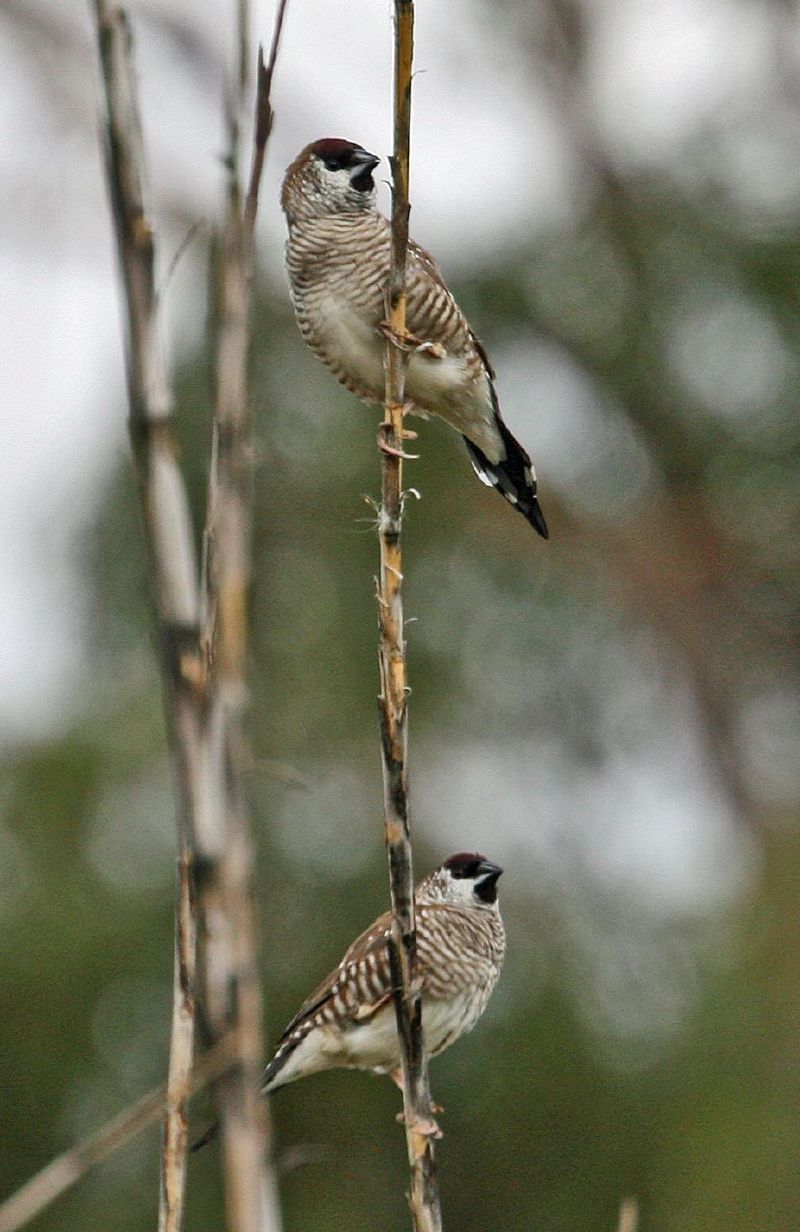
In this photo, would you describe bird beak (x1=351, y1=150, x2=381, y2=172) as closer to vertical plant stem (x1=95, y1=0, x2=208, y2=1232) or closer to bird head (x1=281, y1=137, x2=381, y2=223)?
bird head (x1=281, y1=137, x2=381, y2=223)

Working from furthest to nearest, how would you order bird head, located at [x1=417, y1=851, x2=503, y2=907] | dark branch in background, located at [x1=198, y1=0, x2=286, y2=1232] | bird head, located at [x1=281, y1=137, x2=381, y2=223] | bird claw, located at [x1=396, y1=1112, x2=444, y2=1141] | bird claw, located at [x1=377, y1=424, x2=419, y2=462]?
1. bird head, located at [x1=417, y1=851, x2=503, y2=907]
2. bird head, located at [x1=281, y1=137, x2=381, y2=223]
3. bird claw, located at [x1=377, y1=424, x2=419, y2=462]
4. bird claw, located at [x1=396, y1=1112, x2=444, y2=1141]
5. dark branch in background, located at [x1=198, y1=0, x2=286, y2=1232]

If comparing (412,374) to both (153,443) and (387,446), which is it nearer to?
(387,446)

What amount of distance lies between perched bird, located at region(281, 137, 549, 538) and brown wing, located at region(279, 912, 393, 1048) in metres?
0.86

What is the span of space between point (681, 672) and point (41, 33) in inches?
221

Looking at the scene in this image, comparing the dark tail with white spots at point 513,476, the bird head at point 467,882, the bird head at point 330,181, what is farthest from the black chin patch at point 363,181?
the bird head at point 467,882

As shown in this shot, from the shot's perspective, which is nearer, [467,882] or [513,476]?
[513,476]

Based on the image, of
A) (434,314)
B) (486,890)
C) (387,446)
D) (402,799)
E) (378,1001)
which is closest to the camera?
(402,799)

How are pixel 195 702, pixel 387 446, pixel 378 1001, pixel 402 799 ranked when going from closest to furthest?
pixel 195 702
pixel 402 799
pixel 387 446
pixel 378 1001

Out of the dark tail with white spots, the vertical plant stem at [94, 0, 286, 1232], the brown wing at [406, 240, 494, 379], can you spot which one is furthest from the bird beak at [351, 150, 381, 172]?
the vertical plant stem at [94, 0, 286, 1232]

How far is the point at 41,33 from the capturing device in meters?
11.8

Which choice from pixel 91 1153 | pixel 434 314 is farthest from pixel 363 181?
pixel 91 1153

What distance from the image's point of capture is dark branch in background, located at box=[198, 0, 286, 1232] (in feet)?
3.97

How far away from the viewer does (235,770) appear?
4.15ft

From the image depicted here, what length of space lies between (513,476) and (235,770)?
2.90 meters
